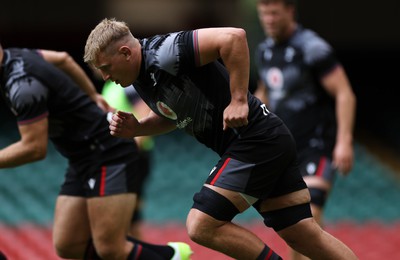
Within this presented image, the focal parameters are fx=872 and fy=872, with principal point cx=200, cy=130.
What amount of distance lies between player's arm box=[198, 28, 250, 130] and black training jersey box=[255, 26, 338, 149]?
2035mm

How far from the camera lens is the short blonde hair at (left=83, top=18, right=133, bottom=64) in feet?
14.0

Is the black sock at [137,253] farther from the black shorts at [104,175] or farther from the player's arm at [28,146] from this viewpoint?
the player's arm at [28,146]

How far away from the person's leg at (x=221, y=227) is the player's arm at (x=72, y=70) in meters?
1.41

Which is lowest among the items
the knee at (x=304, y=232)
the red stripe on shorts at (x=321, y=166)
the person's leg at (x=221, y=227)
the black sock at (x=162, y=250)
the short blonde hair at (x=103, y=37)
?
the black sock at (x=162, y=250)

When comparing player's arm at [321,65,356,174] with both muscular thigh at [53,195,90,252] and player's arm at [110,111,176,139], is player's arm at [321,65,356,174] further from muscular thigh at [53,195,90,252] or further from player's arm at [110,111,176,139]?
muscular thigh at [53,195,90,252]

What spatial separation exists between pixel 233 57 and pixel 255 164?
1.86ft

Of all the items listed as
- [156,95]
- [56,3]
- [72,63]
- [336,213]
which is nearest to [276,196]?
[156,95]

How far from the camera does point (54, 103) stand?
5.23m

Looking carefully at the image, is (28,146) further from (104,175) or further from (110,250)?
(110,250)

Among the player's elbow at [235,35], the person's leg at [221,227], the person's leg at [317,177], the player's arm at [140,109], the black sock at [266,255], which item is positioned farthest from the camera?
the player's arm at [140,109]

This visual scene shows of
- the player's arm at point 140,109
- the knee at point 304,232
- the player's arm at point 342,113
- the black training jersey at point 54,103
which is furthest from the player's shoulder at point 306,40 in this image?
the knee at point 304,232

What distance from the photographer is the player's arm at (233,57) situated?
4191mm

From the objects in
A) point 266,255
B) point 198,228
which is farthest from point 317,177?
point 198,228

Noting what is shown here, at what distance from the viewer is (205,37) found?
421 centimetres
